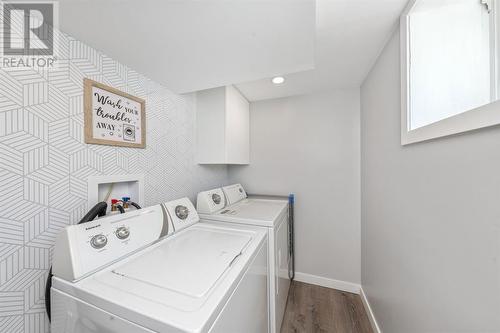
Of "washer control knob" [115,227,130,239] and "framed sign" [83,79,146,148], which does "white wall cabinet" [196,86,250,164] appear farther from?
"washer control knob" [115,227,130,239]

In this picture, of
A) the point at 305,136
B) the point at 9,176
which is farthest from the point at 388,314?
the point at 9,176

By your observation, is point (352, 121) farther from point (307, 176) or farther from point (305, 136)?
point (307, 176)

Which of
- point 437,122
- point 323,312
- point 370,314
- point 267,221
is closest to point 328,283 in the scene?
point 323,312

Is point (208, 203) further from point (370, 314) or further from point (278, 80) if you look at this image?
point (370, 314)

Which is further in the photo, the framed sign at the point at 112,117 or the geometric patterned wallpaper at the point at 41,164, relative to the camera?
the framed sign at the point at 112,117

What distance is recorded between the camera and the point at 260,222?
123 centimetres

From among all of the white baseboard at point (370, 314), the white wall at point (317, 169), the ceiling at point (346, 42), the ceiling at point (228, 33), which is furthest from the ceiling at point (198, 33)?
the white baseboard at point (370, 314)

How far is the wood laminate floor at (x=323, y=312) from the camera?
148 centimetres

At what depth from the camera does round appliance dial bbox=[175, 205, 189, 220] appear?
1.18 metres

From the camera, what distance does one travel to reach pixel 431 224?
74 cm

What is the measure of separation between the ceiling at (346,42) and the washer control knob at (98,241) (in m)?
1.50

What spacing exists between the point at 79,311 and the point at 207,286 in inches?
19.2

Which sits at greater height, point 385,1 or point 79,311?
→ point 385,1

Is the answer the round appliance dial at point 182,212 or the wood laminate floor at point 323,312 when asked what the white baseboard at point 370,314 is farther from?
the round appliance dial at point 182,212
